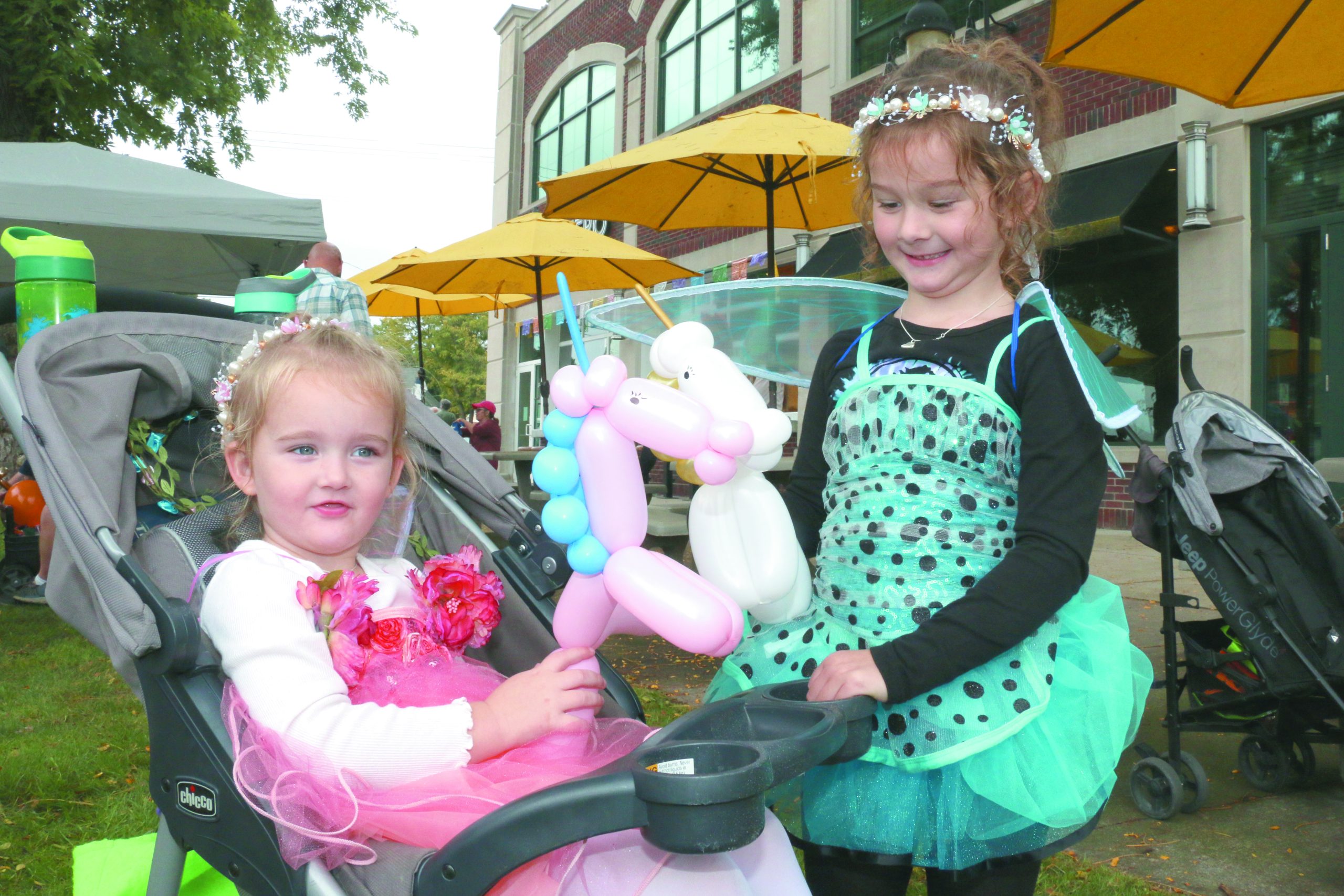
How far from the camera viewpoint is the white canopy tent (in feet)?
18.5

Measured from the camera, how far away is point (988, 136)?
1.45 metres

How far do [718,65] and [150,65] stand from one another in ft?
23.3

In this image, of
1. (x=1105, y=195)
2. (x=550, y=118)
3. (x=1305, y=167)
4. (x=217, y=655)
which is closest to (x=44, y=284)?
(x=217, y=655)

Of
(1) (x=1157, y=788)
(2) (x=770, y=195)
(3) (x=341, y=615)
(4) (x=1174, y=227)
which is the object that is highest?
(4) (x=1174, y=227)

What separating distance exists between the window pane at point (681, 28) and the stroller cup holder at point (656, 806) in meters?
14.6

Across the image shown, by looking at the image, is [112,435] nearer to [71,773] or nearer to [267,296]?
[267,296]

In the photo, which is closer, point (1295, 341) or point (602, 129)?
point (1295, 341)

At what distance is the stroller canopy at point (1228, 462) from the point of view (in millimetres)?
2846

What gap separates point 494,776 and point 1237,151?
7970 mm

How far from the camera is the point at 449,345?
5503 cm

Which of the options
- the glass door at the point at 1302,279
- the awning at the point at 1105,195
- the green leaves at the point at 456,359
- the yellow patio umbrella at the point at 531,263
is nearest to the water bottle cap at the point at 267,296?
the yellow patio umbrella at the point at 531,263

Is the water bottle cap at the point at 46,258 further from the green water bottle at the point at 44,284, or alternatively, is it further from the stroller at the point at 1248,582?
the stroller at the point at 1248,582

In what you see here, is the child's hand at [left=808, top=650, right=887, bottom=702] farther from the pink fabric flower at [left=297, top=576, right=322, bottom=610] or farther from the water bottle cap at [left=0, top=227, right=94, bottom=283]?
the water bottle cap at [left=0, top=227, right=94, bottom=283]

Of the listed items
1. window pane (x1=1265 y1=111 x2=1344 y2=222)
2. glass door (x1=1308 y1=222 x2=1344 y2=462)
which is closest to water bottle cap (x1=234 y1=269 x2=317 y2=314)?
glass door (x1=1308 y1=222 x2=1344 y2=462)
